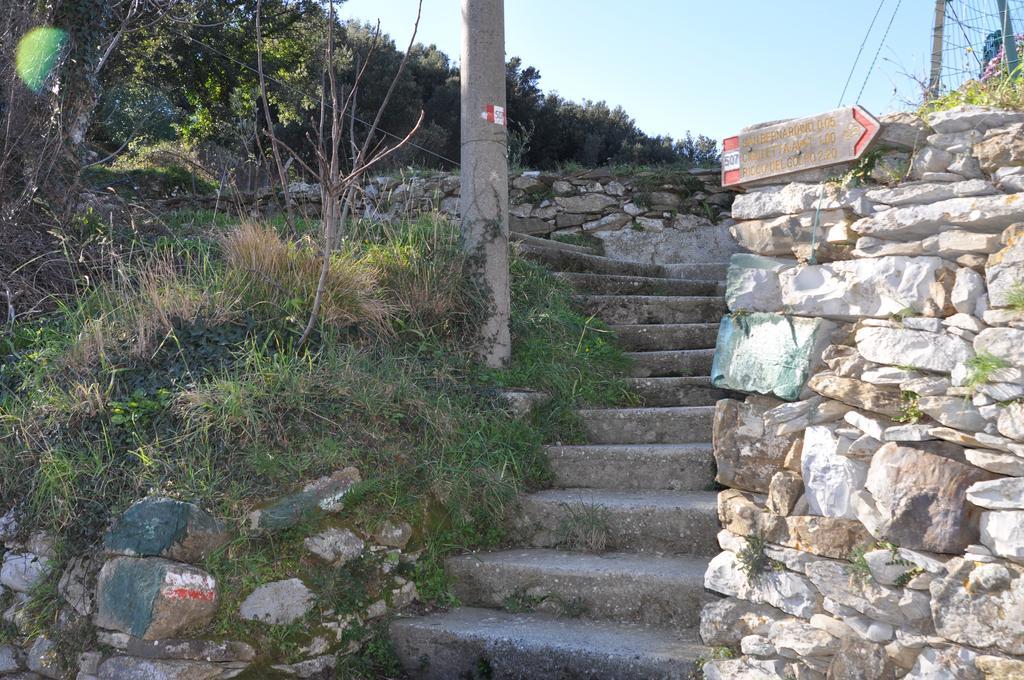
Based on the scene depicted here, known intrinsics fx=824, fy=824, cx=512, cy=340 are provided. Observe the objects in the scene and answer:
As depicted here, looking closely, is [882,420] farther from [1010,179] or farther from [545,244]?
[545,244]

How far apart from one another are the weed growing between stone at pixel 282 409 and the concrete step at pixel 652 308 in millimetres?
775

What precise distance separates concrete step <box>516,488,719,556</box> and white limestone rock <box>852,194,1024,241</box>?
1.29 meters

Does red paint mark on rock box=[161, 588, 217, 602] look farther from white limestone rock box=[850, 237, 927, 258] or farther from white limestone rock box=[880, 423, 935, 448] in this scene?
white limestone rock box=[850, 237, 927, 258]

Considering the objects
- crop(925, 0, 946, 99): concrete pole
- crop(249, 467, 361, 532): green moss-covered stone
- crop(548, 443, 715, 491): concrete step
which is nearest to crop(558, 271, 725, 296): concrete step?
crop(548, 443, 715, 491): concrete step

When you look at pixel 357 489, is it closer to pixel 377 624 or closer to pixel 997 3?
pixel 377 624

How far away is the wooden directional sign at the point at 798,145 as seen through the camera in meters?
2.53

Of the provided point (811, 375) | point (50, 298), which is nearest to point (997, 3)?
point (811, 375)

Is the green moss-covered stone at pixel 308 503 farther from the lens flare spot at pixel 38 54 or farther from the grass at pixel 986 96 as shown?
the lens flare spot at pixel 38 54

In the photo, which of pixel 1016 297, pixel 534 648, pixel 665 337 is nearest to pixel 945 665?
pixel 1016 297

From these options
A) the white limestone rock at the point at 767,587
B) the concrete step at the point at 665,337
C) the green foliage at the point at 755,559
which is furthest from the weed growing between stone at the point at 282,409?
the green foliage at the point at 755,559

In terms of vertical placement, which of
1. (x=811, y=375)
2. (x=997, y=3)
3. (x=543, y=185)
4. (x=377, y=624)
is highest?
(x=997, y=3)

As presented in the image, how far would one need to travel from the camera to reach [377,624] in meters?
3.08

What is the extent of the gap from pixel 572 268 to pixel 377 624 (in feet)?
10.7

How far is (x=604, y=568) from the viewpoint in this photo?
310 centimetres
